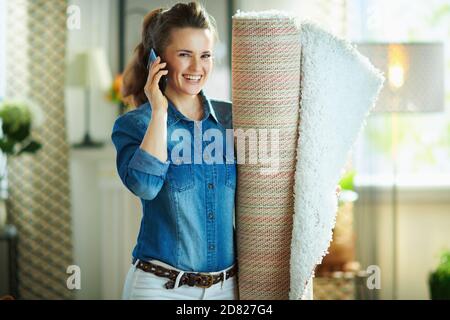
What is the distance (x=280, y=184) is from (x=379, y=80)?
0.22m

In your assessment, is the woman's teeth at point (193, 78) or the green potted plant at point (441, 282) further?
the green potted plant at point (441, 282)

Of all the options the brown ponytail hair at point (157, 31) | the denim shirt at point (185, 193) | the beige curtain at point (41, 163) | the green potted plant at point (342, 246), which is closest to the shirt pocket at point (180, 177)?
the denim shirt at point (185, 193)

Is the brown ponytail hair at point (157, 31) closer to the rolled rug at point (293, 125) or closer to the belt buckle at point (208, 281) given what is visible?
the rolled rug at point (293, 125)

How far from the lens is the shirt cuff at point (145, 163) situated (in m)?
1.08

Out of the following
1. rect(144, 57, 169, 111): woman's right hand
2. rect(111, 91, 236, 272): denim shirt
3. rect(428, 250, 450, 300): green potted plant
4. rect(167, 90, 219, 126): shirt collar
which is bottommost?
rect(428, 250, 450, 300): green potted plant

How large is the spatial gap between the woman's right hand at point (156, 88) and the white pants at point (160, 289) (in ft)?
0.80

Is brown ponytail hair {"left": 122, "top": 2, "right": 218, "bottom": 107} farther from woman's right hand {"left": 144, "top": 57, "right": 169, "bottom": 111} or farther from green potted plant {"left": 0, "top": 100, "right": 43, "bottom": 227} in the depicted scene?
green potted plant {"left": 0, "top": 100, "right": 43, "bottom": 227}

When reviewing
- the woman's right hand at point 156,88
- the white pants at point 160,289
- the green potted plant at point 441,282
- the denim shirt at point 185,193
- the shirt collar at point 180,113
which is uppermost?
the woman's right hand at point 156,88

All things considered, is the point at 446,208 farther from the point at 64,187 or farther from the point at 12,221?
the point at 12,221

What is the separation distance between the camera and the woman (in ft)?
3.69

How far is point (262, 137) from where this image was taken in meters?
1.14

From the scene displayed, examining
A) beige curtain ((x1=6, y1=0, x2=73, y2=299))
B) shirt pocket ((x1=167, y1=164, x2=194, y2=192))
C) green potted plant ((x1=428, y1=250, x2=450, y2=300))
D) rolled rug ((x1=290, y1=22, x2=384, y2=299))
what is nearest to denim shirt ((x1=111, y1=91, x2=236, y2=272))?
shirt pocket ((x1=167, y1=164, x2=194, y2=192))

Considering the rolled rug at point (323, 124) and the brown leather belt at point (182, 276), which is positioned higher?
the rolled rug at point (323, 124)
